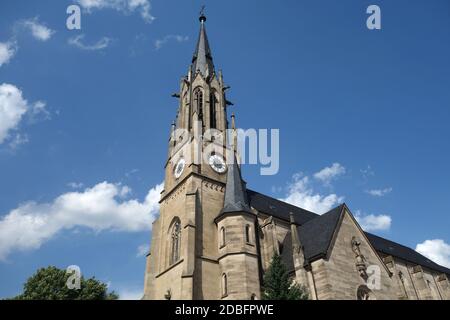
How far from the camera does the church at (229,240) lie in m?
23.3

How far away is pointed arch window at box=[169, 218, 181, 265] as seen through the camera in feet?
89.8

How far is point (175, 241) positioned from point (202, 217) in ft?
10.5

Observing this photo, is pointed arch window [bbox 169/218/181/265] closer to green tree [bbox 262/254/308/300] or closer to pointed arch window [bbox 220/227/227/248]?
pointed arch window [bbox 220/227/227/248]

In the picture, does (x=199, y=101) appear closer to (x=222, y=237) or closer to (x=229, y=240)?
(x=222, y=237)

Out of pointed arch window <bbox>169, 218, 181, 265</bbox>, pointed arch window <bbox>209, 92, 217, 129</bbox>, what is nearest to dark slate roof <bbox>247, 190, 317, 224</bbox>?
pointed arch window <bbox>169, 218, 181, 265</bbox>

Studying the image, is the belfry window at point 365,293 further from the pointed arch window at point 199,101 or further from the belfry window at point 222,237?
the pointed arch window at point 199,101

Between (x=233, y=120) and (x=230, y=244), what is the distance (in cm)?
1394

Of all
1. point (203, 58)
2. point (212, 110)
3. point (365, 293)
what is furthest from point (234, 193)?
point (203, 58)

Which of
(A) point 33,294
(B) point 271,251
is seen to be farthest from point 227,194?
(A) point 33,294

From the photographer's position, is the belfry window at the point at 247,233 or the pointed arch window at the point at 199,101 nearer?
the belfry window at the point at 247,233

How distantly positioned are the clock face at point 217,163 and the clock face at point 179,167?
2.22 metres

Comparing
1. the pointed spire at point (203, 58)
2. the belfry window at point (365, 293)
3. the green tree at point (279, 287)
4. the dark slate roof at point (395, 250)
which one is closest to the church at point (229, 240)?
the belfry window at point (365, 293)

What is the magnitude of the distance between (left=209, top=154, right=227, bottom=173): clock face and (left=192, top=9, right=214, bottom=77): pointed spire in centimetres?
1070
